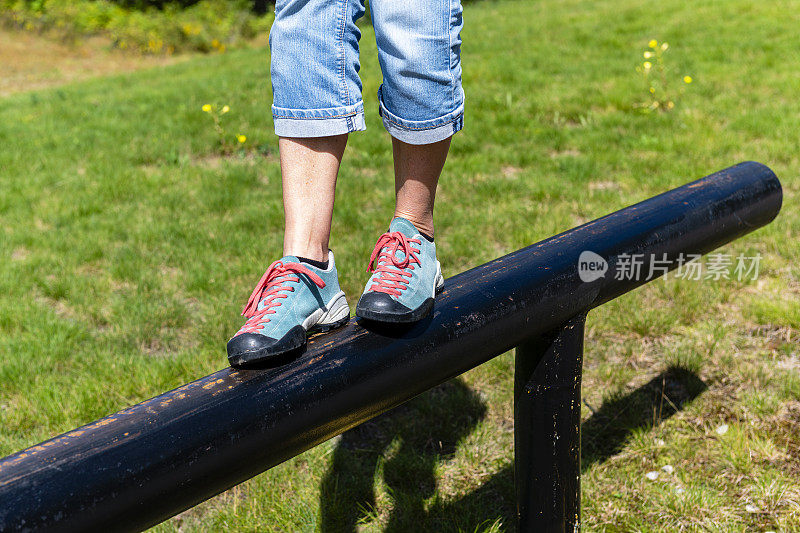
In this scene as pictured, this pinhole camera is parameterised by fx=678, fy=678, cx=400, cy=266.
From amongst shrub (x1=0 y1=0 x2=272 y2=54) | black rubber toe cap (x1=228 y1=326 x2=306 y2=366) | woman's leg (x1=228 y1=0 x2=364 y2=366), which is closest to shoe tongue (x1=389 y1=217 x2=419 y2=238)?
woman's leg (x1=228 y1=0 x2=364 y2=366)

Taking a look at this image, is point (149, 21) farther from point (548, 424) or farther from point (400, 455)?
point (548, 424)

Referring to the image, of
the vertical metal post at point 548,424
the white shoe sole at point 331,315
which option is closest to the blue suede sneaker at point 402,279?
the white shoe sole at point 331,315

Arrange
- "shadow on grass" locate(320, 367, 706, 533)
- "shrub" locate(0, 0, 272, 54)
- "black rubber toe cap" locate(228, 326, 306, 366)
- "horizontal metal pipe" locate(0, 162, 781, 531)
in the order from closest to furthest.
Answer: "horizontal metal pipe" locate(0, 162, 781, 531), "black rubber toe cap" locate(228, 326, 306, 366), "shadow on grass" locate(320, 367, 706, 533), "shrub" locate(0, 0, 272, 54)

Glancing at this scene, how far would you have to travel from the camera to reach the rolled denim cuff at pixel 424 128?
5.44ft

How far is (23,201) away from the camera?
15.5ft

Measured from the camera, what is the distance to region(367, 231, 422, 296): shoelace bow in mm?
1449

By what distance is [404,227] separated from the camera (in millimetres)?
1729

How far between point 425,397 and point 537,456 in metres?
1.11

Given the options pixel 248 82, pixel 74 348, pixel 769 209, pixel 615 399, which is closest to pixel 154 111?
pixel 248 82

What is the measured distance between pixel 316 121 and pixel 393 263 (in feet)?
1.25

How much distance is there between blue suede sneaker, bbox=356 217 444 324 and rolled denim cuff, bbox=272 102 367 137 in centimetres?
29

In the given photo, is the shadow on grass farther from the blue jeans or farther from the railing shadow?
the blue jeans

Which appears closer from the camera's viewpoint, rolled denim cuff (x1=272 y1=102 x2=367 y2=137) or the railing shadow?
rolled denim cuff (x1=272 y1=102 x2=367 y2=137)

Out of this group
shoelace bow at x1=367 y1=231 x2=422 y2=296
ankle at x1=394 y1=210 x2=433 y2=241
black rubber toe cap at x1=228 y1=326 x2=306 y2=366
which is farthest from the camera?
ankle at x1=394 y1=210 x2=433 y2=241
